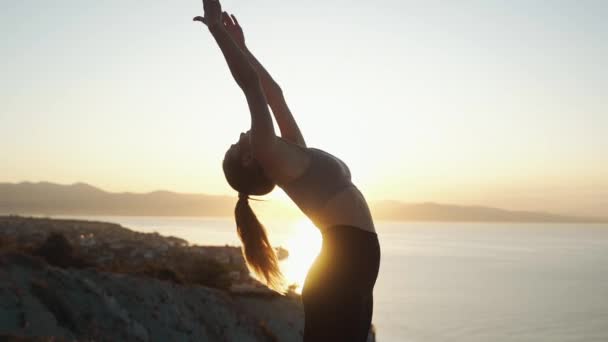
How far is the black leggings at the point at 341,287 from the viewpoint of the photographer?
115 inches

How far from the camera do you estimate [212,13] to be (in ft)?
10.3

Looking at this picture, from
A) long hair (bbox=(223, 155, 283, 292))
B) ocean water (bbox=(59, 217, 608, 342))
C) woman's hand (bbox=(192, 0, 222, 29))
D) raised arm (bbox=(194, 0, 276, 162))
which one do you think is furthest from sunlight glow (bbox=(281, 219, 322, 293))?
ocean water (bbox=(59, 217, 608, 342))

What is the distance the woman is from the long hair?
65 millimetres

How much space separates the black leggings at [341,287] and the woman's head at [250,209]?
1.57ft

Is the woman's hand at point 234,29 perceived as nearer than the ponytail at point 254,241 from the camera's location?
No

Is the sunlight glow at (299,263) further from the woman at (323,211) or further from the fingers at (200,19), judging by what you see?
the fingers at (200,19)

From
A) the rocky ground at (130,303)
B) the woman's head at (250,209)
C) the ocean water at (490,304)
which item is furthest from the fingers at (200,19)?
the ocean water at (490,304)

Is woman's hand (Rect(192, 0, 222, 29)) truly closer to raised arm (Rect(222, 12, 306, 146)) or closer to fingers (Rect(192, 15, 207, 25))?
fingers (Rect(192, 15, 207, 25))

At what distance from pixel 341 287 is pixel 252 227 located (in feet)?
2.36

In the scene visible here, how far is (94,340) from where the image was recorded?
10.3 m

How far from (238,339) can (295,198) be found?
11.4 m

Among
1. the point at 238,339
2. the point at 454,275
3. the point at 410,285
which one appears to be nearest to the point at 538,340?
the point at 238,339

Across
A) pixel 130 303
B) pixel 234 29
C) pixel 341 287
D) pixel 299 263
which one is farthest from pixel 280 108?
pixel 299 263

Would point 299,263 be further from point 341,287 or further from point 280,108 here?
point 341,287
